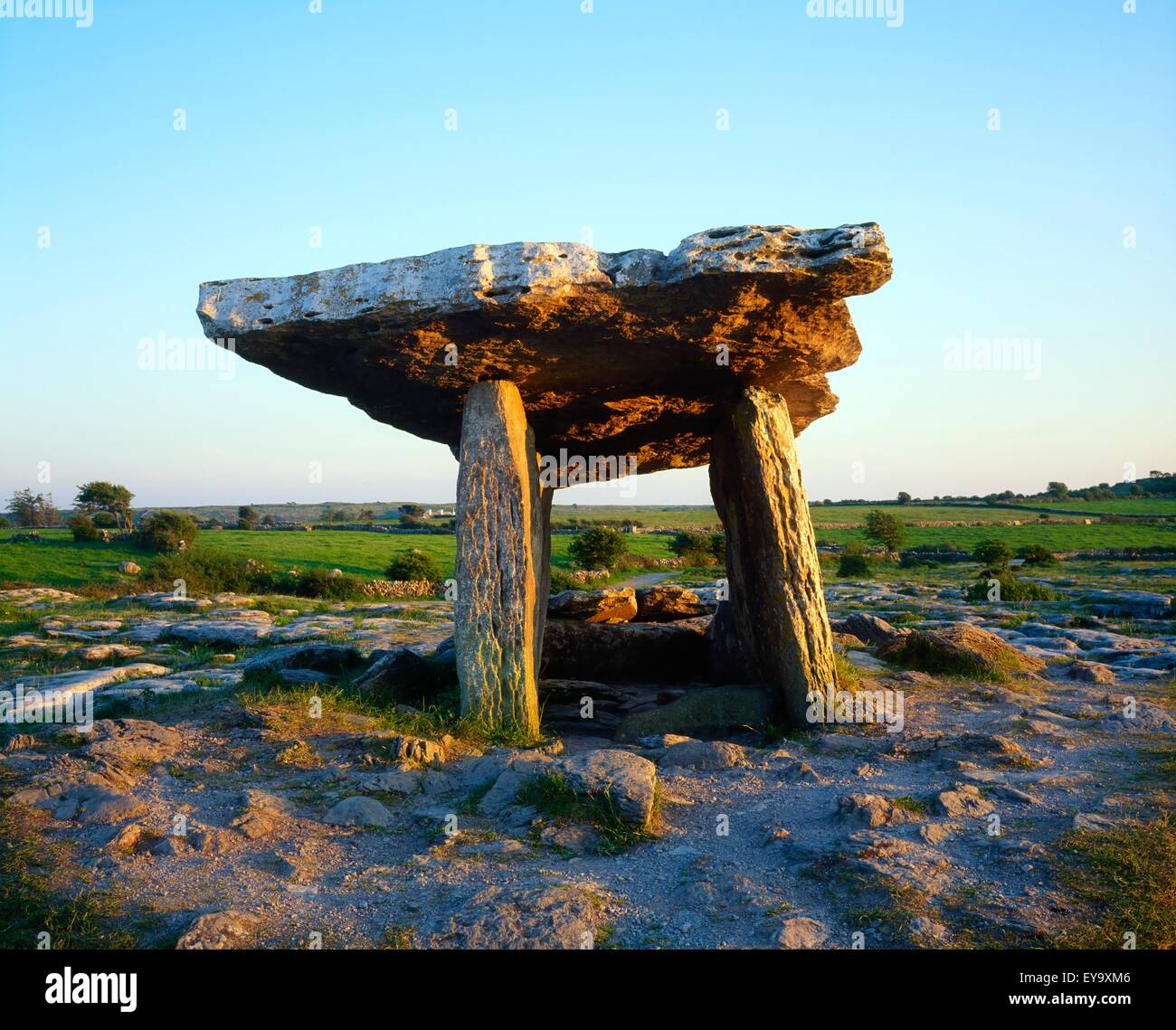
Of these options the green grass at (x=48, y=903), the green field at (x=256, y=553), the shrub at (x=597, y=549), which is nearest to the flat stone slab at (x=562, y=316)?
the green grass at (x=48, y=903)

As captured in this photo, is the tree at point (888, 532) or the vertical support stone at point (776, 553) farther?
the tree at point (888, 532)

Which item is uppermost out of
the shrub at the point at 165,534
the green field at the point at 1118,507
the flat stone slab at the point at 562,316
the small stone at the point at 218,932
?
the flat stone slab at the point at 562,316

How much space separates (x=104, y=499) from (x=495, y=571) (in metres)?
47.6

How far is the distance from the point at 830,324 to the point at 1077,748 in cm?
460

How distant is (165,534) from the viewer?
3644 centimetres

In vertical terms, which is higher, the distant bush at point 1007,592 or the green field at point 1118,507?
the green field at point 1118,507

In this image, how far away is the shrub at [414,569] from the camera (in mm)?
29956

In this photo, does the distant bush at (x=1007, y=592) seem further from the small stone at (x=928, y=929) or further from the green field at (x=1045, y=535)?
the green field at (x=1045, y=535)

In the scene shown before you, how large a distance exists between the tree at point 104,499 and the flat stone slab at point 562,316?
147 feet

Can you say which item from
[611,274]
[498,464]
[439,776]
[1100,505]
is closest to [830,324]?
[611,274]

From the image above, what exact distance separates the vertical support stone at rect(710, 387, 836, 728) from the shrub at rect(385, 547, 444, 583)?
69.1 feet

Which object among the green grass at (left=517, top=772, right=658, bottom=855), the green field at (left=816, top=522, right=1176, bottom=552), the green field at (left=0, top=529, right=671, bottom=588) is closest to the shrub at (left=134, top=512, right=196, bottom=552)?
the green field at (left=0, top=529, right=671, bottom=588)

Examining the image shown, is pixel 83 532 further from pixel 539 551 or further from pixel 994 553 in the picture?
pixel 994 553
